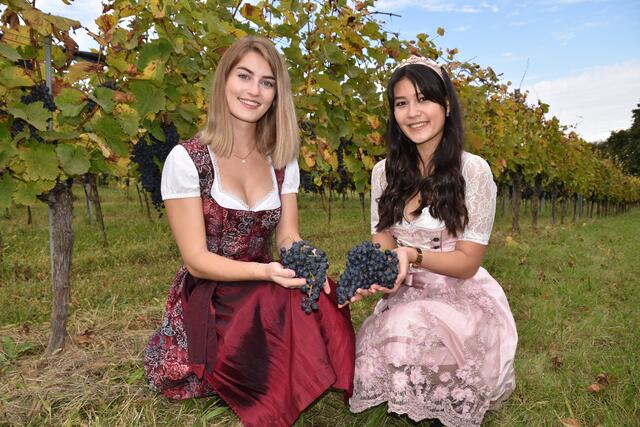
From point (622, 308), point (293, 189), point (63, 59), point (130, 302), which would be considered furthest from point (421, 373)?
point (622, 308)

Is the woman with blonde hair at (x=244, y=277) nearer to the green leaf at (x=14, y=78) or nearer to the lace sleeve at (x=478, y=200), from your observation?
the lace sleeve at (x=478, y=200)

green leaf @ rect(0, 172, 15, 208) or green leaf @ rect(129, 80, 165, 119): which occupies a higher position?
green leaf @ rect(129, 80, 165, 119)

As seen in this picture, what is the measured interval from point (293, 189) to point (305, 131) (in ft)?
4.96

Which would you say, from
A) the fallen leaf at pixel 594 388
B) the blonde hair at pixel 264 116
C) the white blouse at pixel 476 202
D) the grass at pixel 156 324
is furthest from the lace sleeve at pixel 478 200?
the fallen leaf at pixel 594 388

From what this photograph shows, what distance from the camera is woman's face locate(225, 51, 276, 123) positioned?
2.51m

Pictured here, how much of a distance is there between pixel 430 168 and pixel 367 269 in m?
1.02

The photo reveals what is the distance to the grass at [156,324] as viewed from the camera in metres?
2.71

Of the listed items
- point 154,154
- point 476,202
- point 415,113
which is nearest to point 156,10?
point 154,154

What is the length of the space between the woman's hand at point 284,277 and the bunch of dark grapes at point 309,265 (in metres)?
0.02

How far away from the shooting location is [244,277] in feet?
7.58

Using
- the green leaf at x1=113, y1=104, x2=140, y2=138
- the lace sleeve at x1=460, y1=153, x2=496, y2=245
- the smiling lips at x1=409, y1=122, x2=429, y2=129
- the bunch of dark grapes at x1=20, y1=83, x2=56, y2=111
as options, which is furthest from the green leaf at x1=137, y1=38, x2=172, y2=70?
the lace sleeve at x1=460, y1=153, x2=496, y2=245

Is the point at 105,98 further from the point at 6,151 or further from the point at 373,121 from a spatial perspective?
the point at 373,121

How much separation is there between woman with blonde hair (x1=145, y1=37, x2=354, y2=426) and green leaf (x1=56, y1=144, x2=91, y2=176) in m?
0.68

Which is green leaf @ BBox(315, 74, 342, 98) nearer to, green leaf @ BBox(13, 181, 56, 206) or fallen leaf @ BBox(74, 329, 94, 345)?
green leaf @ BBox(13, 181, 56, 206)
